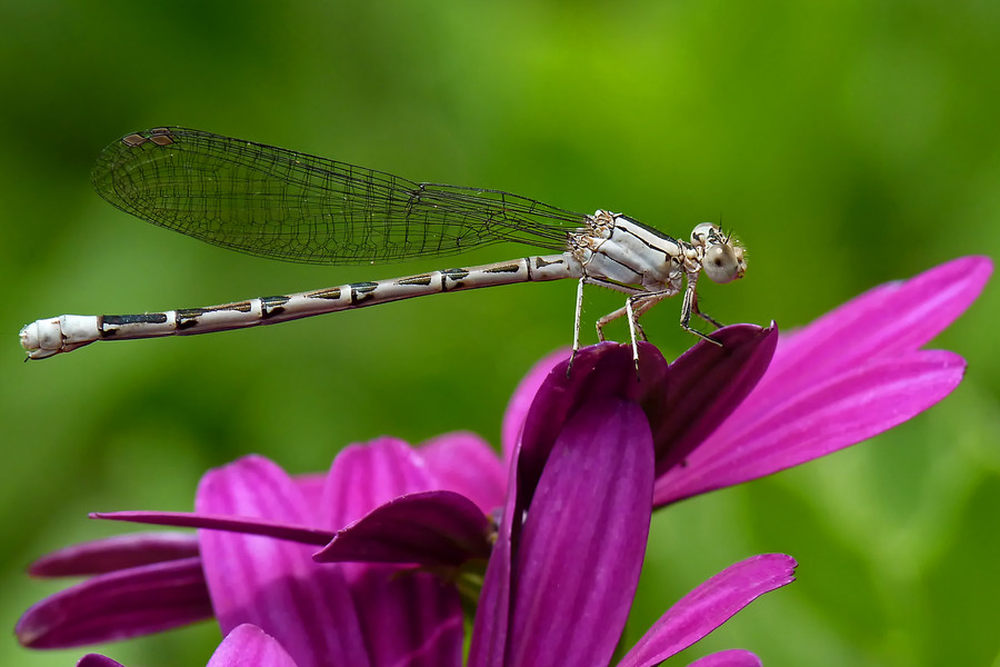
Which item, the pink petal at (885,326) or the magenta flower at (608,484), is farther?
the pink petal at (885,326)

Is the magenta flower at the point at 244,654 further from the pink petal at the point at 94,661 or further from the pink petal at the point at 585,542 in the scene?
the pink petal at the point at 585,542

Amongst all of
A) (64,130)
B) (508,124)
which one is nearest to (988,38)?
(508,124)

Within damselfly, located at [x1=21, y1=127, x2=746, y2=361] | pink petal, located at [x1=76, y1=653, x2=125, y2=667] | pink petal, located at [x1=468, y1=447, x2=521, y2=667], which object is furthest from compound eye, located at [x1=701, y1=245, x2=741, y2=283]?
pink petal, located at [x1=76, y1=653, x2=125, y2=667]

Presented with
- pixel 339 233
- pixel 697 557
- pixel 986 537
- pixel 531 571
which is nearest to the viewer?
pixel 531 571

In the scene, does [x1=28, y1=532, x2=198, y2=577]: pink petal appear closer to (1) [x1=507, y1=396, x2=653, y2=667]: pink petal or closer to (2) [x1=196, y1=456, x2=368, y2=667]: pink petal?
(2) [x1=196, y1=456, x2=368, y2=667]: pink petal

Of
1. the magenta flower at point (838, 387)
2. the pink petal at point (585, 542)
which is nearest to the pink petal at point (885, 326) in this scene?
the magenta flower at point (838, 387)

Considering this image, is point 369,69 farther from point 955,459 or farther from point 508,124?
point 955,459

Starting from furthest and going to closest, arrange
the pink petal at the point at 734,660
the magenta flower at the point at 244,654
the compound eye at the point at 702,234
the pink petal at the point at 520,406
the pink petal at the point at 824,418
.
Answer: the compound eye at the point at 702,234 < the pink petal at the point at 520,406 < the pink petal at the point at 824,418 < the magenta flower at the point at 244,654 < the pink petal at the point at 734,660
